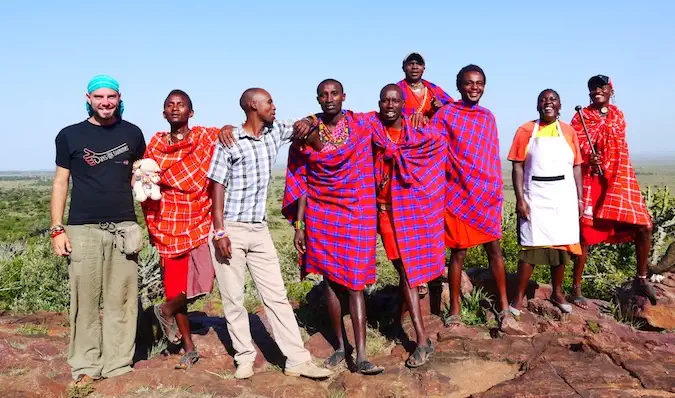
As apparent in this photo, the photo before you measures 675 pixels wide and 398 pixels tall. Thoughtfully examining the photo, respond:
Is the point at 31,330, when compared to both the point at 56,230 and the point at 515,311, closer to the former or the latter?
the point at 56,230

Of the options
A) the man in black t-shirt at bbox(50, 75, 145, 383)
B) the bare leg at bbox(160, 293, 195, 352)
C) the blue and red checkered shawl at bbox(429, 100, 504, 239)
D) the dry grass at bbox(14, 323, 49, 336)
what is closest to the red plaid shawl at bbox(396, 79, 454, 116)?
the blue and red checkered shawl at bbox(429, 100, 504, 239)

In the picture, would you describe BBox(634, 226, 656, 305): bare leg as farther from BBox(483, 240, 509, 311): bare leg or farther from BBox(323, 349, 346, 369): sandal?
BBox(323, 349, 346, 369): sandal

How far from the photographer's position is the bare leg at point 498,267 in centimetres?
525

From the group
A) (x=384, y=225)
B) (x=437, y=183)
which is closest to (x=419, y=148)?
(x=437, y=183)

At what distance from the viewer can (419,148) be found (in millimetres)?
4625

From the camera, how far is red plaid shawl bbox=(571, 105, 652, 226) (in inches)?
221

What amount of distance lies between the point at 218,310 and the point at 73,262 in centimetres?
320

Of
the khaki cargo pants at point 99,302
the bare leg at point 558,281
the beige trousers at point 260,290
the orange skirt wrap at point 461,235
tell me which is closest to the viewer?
the khaki cargo pants at point 99,302

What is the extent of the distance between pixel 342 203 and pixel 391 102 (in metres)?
0.86

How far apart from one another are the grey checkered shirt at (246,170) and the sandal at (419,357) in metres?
1.59

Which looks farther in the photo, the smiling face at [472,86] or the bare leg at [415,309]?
the smiling face at [472,86]

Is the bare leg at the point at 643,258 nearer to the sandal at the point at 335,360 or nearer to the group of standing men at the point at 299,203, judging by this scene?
the group of standing men at the point at 299,203

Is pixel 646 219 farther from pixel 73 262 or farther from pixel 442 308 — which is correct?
pixel 73 262

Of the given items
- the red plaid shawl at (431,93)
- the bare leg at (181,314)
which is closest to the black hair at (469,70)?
the red plaid shawl at (431,93)
